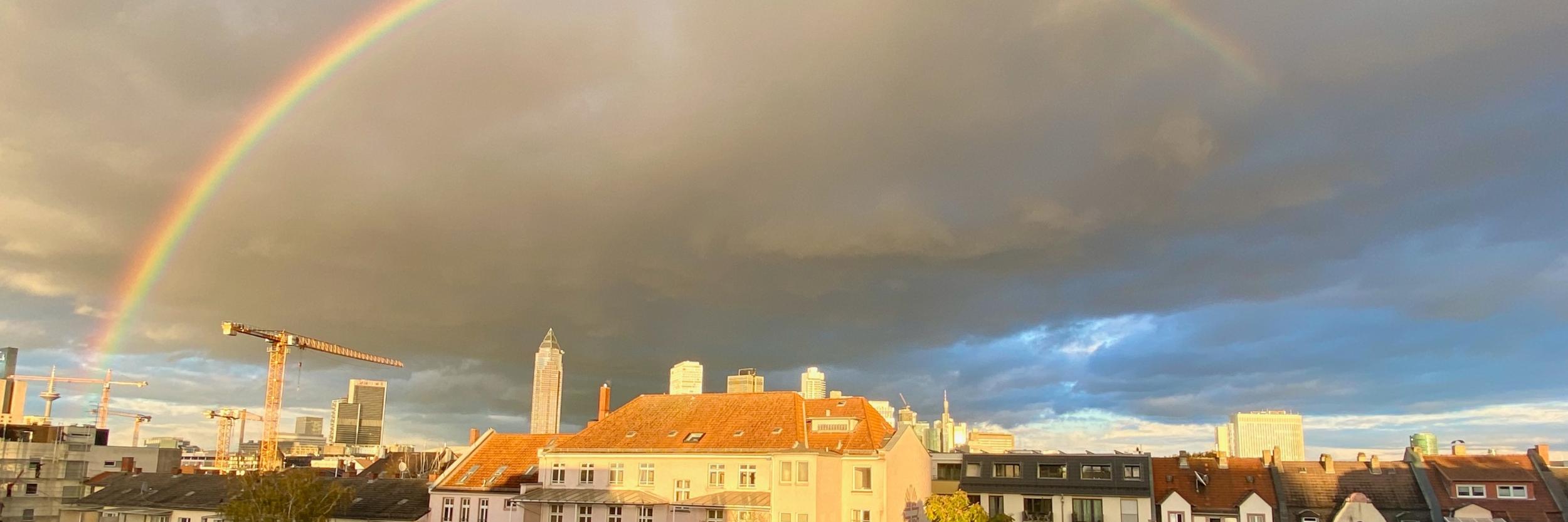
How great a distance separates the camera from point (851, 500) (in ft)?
195

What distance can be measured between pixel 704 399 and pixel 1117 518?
97.8 feet

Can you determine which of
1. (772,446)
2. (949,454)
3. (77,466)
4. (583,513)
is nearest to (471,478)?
(583,513)

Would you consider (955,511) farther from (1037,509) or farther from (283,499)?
(283,499)

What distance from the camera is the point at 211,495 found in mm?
74562

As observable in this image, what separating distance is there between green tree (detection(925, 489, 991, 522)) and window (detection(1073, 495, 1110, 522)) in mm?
18847

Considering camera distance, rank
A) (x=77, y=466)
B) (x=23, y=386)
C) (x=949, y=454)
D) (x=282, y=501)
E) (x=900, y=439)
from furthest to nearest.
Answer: (x=23, y=386) < (x=77, y=466) < (x=949, y=454) < (x=900, y=439) < (x=282, y=501)

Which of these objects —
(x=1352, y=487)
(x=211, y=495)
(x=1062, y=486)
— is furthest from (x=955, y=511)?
(x=211, y=495)

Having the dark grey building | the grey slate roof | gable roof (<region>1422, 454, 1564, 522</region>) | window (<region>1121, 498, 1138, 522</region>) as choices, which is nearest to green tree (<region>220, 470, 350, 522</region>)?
the grey slate roof

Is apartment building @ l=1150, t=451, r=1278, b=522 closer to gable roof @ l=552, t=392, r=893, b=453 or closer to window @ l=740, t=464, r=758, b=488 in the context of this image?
gable roof @ l=552, t=392, r=893, b=453

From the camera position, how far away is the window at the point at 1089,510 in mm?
68375

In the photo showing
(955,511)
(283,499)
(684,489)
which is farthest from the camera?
(684,489)

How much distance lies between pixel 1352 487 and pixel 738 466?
1666 inches

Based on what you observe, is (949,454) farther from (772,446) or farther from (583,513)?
(583,513)

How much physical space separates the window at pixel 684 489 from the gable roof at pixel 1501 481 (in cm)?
4911
